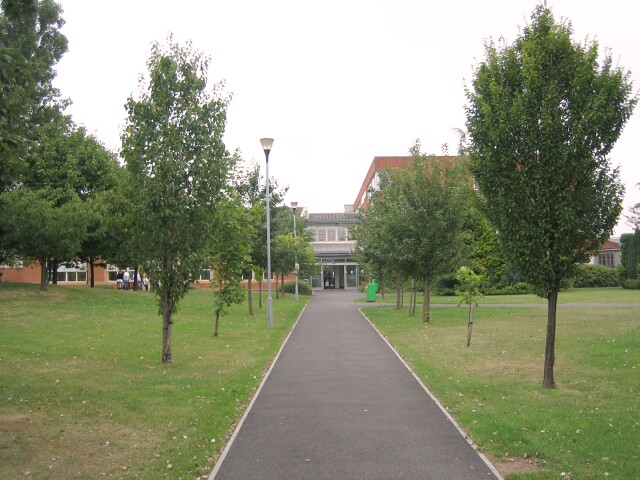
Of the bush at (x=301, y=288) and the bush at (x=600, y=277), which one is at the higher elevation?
the bush at (x=600, y=277)

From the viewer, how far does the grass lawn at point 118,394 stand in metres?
6.39

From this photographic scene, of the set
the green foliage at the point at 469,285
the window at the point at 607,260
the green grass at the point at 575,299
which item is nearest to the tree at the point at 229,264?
the green foliage at the point at 469,285

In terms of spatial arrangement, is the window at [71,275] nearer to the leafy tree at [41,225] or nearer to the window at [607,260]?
the leafy tree at [41,225]

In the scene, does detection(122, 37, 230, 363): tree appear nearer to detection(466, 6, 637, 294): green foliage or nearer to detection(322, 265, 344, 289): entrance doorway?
detection(466, 6, 637, 294): green foliage

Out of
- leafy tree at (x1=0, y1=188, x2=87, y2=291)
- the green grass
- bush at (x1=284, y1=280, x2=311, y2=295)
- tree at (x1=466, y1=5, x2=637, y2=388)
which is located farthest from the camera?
bush at (x1=284, y1=280, x2=311, y2=295)

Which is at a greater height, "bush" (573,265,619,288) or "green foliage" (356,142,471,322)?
"green foliage" (356,142,471,322)

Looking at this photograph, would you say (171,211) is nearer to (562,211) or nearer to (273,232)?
(562,211)

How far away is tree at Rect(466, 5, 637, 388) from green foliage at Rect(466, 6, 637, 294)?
0.05 feet

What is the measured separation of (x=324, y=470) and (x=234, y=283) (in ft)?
45.5

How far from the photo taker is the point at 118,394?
966cm

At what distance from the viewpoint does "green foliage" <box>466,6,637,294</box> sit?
32.2 ft

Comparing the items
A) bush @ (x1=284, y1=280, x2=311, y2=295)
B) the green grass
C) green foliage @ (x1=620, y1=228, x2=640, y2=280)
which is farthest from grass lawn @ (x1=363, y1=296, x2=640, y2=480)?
bush @ (x1=284, y1=280, x2=311, y2=295)

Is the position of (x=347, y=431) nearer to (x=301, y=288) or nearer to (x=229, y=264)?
(x=229, y=264)

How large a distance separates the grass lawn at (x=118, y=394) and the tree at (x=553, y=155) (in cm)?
540
